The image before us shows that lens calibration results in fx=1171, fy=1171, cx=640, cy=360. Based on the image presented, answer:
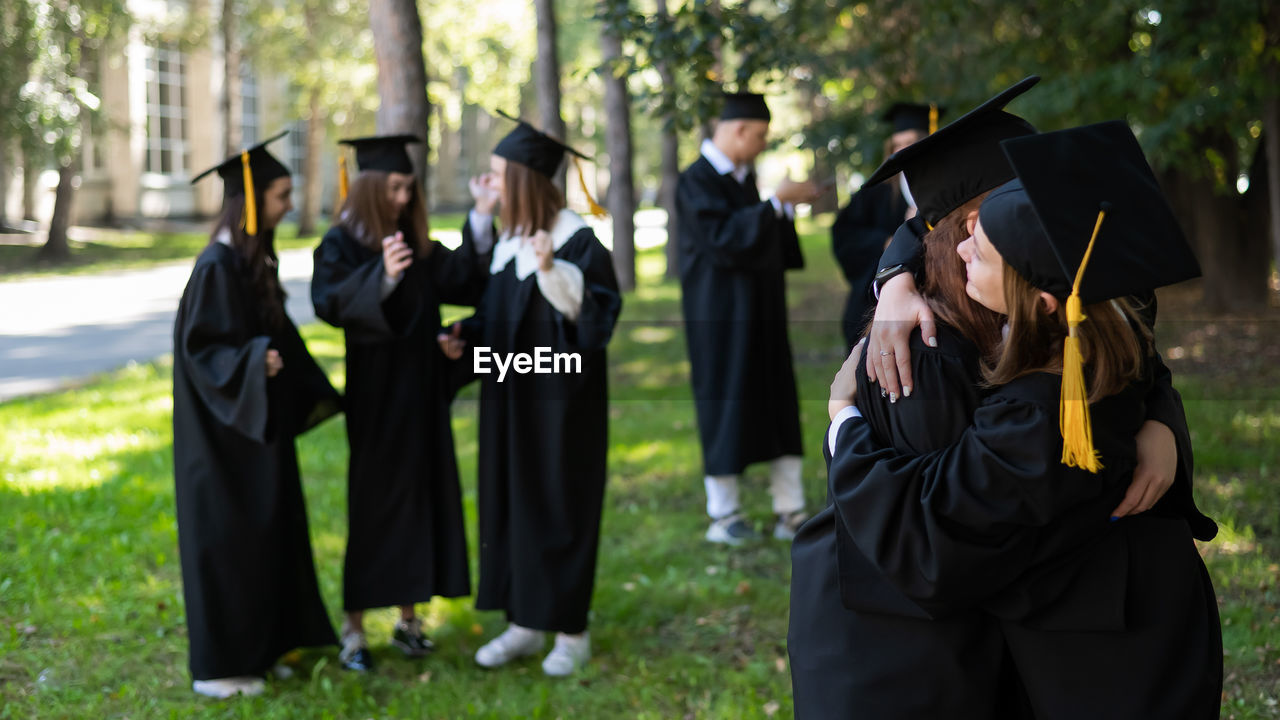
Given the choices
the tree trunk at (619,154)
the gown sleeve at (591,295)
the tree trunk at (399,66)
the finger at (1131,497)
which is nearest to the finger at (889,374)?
the finger at (1131,497)

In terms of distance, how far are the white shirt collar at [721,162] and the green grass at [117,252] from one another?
11776 millimetres

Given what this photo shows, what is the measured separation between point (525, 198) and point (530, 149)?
0.62ft

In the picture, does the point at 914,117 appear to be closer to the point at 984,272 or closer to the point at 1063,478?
the point at 984,272

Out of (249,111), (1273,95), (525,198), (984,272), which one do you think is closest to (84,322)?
(525,198)

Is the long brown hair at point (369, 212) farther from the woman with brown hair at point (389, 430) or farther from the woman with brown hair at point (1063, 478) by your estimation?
the woman with brown hair at point (1063, 478)

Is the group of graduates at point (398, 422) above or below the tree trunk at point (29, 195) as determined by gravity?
below

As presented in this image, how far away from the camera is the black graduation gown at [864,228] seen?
6910 mm

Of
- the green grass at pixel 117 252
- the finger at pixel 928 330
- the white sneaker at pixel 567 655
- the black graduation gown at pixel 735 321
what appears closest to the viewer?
the finger at pixel 928 330

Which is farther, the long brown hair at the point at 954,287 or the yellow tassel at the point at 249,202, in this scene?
the yellow tassel at the point at 249,202

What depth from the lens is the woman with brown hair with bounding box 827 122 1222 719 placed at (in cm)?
201

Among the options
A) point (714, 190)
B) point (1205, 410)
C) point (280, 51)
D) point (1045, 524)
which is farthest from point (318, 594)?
point (280, 51)

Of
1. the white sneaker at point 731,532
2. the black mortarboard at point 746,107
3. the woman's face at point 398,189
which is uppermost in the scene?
the black mortarboard at point 746,107

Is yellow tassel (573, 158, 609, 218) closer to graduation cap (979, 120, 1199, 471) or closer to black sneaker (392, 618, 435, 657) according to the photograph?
black sneaker (392, 618, 435, 657)

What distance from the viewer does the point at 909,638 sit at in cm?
229
